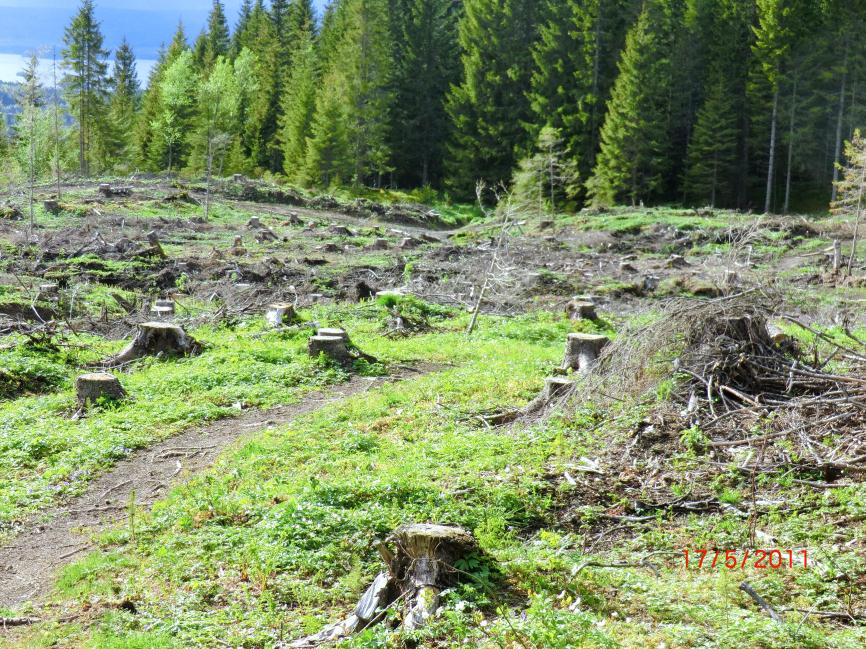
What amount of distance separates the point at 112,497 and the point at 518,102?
5175cm

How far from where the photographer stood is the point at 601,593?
4.90m

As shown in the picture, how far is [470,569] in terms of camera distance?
17.2 feet

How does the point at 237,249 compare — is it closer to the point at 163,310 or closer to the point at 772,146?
the point at 163,310

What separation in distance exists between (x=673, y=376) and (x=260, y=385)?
19.4 ft

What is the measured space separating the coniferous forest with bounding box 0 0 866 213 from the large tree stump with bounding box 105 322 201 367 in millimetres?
23347

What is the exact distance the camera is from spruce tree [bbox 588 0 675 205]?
4491 centimetres

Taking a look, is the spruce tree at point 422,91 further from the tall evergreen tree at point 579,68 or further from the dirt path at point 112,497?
the dirt path at point 112,497

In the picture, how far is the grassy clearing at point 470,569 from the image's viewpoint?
4.53m

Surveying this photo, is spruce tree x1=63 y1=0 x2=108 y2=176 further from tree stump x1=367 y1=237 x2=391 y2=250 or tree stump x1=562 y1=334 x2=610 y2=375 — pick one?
tree stump x1=562 y1=334 x2=610 y2=375

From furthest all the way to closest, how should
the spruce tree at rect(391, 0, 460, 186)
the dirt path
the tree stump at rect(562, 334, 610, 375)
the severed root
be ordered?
the spruce tree at rect(391, 0, 460, 186) < the tree stump at rect(562, 334, 610, 375) < the dirt path < the severed root

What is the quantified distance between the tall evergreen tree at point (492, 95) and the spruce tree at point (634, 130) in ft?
31.1

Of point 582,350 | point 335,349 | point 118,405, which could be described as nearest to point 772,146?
point 582,350

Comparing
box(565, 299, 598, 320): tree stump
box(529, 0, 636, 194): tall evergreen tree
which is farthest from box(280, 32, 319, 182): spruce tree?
box(565, 299, 598, 320): tree stump

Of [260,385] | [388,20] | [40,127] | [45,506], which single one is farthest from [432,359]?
[388,20]
